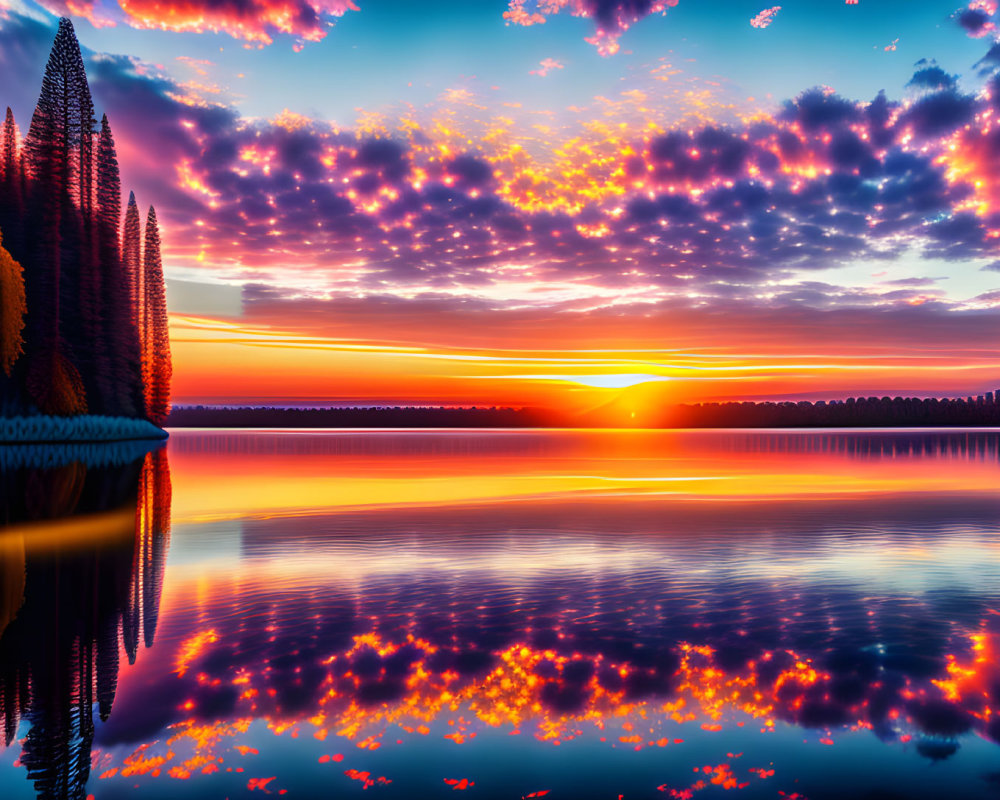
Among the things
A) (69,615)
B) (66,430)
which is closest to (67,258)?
(66,430)

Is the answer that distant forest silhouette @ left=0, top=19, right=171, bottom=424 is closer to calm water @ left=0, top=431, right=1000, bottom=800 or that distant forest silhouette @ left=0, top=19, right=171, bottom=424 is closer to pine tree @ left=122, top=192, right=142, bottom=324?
pine tree @ left=122, top=192, right=142, bottom=324

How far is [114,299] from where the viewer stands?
299 ft

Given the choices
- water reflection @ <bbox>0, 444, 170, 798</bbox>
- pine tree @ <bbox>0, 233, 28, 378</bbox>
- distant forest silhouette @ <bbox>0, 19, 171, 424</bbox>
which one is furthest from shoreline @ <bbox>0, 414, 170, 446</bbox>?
water reflection @ <bbox>0, 444, 170, 798</bbox>

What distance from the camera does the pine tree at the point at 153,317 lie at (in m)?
113

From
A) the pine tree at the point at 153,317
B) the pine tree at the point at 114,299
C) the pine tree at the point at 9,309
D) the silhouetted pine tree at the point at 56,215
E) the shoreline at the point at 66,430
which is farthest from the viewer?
the pine tree at the point at 153,317

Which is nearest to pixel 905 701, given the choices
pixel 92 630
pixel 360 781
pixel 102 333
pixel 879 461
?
pixel 360 781

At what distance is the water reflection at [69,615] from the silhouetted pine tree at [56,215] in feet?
179

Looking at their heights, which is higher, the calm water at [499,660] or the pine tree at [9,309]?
the pine tree at [9,309]

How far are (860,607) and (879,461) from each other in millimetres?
49191

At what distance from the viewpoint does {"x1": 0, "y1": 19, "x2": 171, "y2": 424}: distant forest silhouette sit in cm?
7094

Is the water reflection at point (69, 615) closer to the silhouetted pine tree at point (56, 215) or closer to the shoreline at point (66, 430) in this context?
the shoreline at point (66, 430)

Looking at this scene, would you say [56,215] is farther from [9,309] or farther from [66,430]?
[9,309]

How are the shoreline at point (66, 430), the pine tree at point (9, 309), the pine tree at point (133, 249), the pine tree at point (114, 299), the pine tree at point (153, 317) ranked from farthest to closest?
the pine tree at point (153, 317), the pine tree at point (133, 249), the pine tree at point (114, 299), the shoreline at point (66, 430), the pine tree at point (9, 309)

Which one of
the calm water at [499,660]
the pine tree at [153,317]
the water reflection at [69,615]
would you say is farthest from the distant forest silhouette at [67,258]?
the calm water at [499,660]
